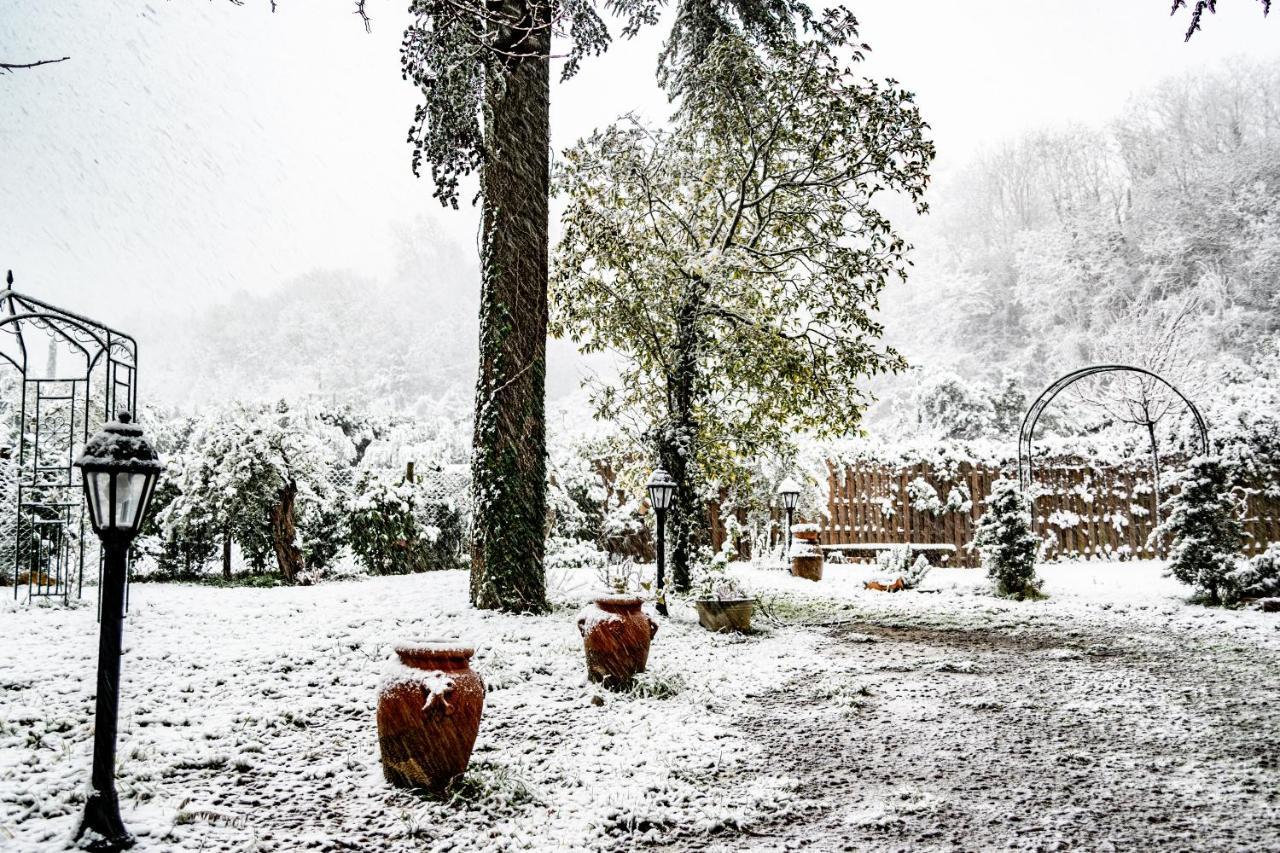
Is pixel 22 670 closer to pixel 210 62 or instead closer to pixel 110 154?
pixel 110 154

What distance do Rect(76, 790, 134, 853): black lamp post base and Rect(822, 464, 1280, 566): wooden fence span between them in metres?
10.4

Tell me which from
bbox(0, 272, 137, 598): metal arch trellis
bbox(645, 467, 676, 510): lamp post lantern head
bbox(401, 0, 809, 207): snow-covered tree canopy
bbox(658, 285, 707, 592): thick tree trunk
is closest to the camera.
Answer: bbox(0, 272, 137, 598): metal arch trellis

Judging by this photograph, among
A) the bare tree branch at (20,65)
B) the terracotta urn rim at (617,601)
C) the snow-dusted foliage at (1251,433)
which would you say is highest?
the bare tree branch at (20,65)

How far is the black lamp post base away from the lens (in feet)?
7.31

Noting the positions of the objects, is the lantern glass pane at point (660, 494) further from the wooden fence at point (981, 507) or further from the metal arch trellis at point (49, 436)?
the wooden fence at point (981, 507)

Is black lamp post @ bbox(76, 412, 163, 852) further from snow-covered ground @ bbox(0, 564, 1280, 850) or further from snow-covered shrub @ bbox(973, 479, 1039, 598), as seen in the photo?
snow-covered shrub @ bbox(973, 479, 1039, 598)

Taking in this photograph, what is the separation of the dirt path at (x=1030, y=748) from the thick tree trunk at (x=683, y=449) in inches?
81.8

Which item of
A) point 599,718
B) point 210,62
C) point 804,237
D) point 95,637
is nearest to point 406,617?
point 95,637

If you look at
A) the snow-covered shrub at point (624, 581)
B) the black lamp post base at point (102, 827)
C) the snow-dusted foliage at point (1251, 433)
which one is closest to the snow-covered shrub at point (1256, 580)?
the snow-dusted foliage at point (1251, 433)

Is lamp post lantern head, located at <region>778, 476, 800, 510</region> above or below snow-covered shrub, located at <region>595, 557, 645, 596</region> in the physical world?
above

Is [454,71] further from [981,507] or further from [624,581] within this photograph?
[981,507]

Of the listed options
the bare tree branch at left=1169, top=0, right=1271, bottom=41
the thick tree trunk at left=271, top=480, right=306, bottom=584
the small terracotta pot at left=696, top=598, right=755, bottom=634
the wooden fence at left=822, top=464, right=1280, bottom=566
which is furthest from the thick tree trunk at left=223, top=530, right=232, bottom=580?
the bare tree branch at left=1169, top=0, right=1271, bottom=41

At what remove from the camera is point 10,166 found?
28.8 ft

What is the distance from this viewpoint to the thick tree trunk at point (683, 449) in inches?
278
